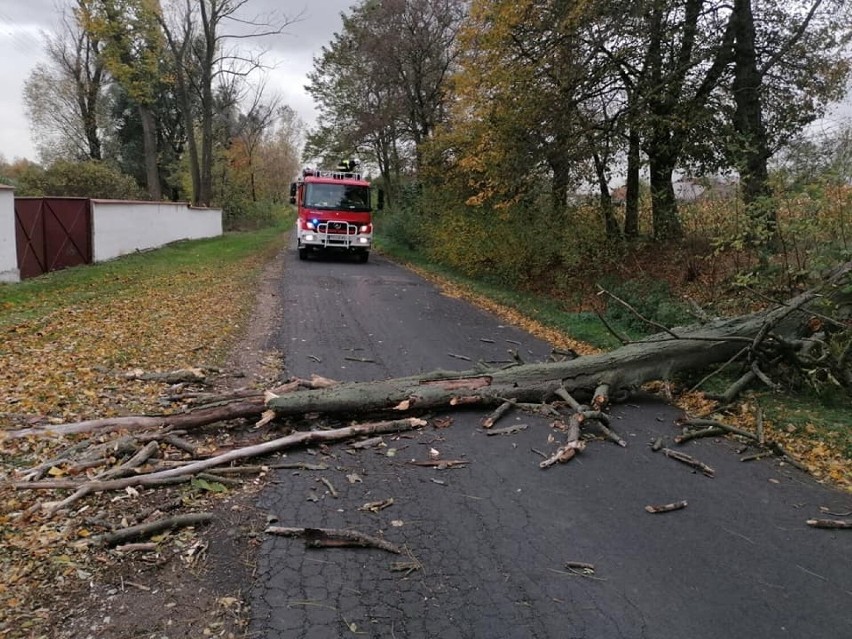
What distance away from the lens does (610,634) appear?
2.90 meters

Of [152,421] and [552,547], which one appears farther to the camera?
[152,421]

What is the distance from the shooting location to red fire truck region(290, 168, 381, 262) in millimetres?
20906

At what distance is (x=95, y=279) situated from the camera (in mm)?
14867

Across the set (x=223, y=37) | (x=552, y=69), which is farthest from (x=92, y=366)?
(x=223, y=37)

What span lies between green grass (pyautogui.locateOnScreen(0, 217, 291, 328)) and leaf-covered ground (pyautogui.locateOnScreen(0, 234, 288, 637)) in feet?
0.14

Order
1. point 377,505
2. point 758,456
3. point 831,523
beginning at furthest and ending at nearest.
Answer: point 758,456
point 377,505
point 831,523

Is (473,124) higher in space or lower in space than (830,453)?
higher

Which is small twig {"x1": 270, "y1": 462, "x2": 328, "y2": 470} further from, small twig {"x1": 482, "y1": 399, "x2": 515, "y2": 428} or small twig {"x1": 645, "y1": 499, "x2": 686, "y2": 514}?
small twig {"x1": 645, "y1": 499, "x2": 686, "y2": 514}

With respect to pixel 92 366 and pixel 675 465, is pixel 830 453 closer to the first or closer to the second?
pixel 675 465

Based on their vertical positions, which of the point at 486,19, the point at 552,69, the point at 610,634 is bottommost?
the point at 610,634

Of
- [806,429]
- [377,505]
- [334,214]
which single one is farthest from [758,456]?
[334,214]

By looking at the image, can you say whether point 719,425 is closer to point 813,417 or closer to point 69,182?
point 813,417

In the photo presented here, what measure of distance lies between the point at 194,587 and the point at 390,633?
1.10m

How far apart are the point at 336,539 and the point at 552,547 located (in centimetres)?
130
